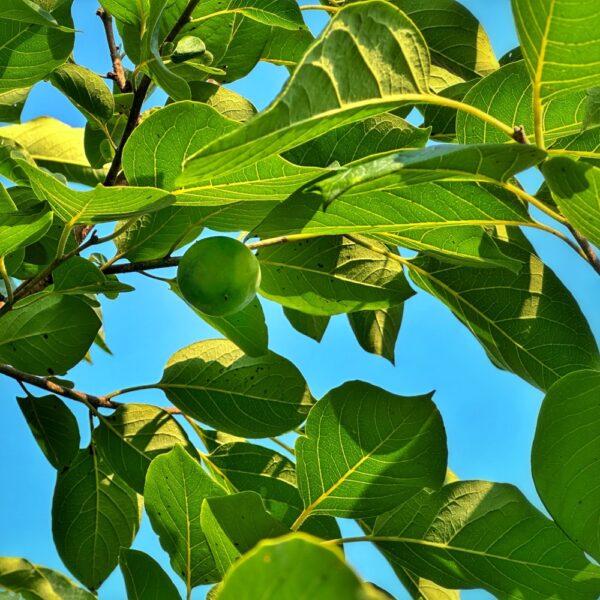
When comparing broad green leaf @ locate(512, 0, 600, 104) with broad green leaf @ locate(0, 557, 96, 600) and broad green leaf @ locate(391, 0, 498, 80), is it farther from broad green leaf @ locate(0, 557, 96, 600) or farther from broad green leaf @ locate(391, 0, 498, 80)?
broad green leaf @ locate(0, 557, 96, 600)

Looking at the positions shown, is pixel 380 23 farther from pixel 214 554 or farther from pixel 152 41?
pixel 214 554

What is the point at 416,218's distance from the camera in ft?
4.16

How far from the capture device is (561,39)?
0.97 m

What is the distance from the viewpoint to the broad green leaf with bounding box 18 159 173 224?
114 cm

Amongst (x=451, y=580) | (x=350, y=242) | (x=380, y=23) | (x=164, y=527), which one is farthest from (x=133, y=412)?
(x=380, y=23)

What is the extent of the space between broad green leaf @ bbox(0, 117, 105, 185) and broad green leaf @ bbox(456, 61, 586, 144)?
1.24 metres

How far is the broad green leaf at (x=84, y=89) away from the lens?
1.81 m

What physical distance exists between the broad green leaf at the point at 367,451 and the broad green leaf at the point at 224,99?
30.0 inches

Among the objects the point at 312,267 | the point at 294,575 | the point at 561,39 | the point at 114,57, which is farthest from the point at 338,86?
the point at 114,57

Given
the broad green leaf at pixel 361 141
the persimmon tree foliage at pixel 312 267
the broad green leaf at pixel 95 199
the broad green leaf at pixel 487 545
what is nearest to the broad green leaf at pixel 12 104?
the persimmon tree foliage at pixel 312 267

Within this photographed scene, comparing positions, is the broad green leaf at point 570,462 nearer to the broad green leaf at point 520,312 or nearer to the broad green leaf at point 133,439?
the broad green leaf at point 520,312

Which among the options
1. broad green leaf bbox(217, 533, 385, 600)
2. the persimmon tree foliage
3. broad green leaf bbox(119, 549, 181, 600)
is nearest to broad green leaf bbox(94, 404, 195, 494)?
the persimmon tree foliage

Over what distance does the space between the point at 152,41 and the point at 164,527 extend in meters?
0.79

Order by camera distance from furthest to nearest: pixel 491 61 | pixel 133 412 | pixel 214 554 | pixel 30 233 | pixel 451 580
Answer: pixel 491 61 < pixel 133 412 < pixel 451 580 < pixel 30 233 < pixel 214 554
